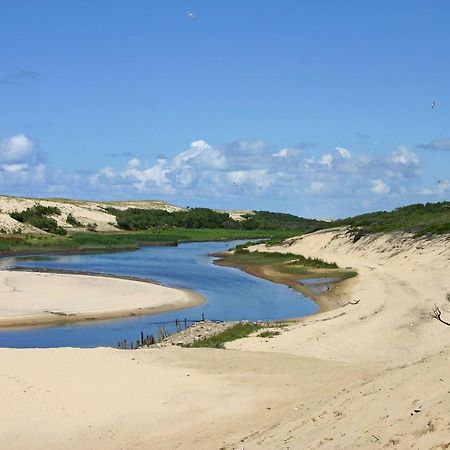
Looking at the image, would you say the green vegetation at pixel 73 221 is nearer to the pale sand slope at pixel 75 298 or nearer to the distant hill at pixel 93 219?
the distant hill at pixel 93 219

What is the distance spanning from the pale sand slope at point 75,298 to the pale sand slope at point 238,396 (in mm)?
14578

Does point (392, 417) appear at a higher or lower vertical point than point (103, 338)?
higher

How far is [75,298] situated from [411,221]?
36.6 m

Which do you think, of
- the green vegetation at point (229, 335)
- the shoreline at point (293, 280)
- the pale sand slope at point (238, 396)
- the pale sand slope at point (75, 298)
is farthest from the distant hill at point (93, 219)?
the pale sand slope at point (238, 396)

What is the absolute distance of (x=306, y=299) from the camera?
1698 inches

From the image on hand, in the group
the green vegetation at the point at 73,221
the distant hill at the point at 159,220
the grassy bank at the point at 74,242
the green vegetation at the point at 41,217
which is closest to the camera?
the distant hill at the point at 159,220

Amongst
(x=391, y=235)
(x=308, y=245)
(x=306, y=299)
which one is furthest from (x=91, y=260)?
(x=306, y=299)

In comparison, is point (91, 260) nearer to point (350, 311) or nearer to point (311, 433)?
point (350, 311)

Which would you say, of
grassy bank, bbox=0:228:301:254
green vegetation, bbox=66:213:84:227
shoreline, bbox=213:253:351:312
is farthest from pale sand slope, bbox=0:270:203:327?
green vegetation, bbox=66:213:84:227

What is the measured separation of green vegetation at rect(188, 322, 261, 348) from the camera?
23.0 m

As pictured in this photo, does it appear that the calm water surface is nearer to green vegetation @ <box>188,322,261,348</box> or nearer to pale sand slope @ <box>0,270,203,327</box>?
pale sand slope @ <box>0,270,203,327</box>

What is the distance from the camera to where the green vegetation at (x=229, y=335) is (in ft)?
75.6

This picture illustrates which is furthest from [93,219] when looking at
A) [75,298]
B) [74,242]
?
[75,298]

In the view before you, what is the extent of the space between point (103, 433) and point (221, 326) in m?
15.8
